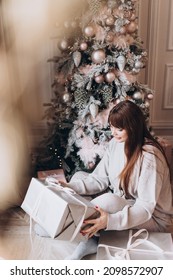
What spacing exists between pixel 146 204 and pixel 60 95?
56 cm

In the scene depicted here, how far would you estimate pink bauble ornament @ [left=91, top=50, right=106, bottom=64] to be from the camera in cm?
112

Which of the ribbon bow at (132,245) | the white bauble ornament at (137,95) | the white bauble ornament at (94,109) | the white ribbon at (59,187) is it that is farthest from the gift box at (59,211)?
the white bauble ornament at (137,95)

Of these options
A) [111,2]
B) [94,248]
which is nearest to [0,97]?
[111,2]

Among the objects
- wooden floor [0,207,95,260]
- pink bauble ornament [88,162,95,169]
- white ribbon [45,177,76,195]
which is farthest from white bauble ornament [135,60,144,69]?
wooden floor [0,207,95,260]

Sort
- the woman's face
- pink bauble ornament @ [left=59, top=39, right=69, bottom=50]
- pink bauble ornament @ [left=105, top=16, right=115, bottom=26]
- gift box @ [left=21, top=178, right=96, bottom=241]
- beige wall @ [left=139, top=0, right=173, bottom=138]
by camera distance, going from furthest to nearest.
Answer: beige wall @ [left=139, top=0, right=173, bottom=138], pink bauble ornament @ [left=59, top=39, right=69, bottom=50], pink bauble ornament @ [left=105, top=16, right=115, bottom=26], the woman's face, gift box @ [left=21, top=178, right=96, bottom=241]

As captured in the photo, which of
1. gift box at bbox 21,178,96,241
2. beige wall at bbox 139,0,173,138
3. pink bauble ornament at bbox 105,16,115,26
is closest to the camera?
gift box at bbox 21,178,96,241

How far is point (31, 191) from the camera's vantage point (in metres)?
0.92

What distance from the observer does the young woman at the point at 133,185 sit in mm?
901

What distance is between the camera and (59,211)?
0.82m

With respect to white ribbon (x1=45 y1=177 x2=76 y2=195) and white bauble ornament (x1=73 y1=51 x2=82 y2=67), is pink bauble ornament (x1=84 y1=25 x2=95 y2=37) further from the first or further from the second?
white ribbon (x1=45 y1=177 x2=76 y2=195)
